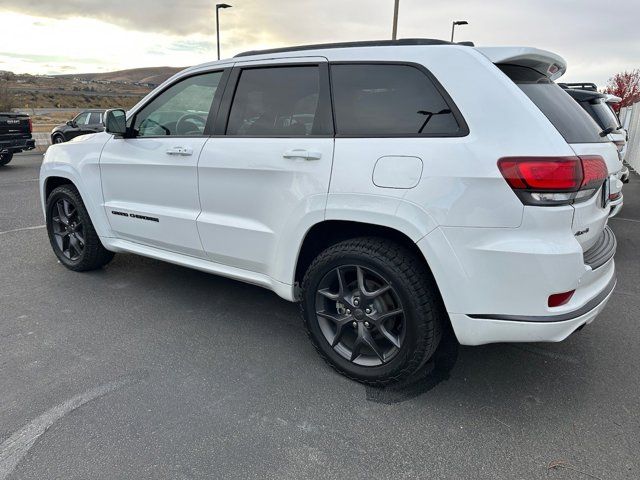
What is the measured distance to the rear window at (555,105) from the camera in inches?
93.0

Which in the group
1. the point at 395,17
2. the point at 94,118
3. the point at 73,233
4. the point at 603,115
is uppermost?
the point at 395,17

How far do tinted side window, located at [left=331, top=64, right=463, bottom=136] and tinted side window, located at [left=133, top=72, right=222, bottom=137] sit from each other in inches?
42.6

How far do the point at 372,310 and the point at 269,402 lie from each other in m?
0.78

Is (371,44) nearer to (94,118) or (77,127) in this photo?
(77,127)

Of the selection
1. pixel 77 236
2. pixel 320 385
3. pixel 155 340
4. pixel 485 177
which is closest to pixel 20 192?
pixel 77 236

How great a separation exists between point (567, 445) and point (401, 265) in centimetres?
118

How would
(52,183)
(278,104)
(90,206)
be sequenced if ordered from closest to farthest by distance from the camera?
1. (278,104)
2. (90,206)
3. (52,183)

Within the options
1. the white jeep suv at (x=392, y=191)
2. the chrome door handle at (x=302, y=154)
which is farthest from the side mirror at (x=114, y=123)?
the chrome door handle at (x=302, y=154)

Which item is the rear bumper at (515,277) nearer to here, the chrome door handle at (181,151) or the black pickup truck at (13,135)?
the chrome door handle at (181,151)

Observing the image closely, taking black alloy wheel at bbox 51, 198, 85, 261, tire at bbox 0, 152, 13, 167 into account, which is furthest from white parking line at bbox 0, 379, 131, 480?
tire at bbox 0, 152, 13, 167

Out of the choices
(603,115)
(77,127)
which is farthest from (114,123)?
(77,127)

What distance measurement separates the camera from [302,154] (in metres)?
2.73

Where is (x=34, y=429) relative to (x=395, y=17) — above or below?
below

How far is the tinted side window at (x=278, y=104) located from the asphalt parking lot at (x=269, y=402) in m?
1.47
